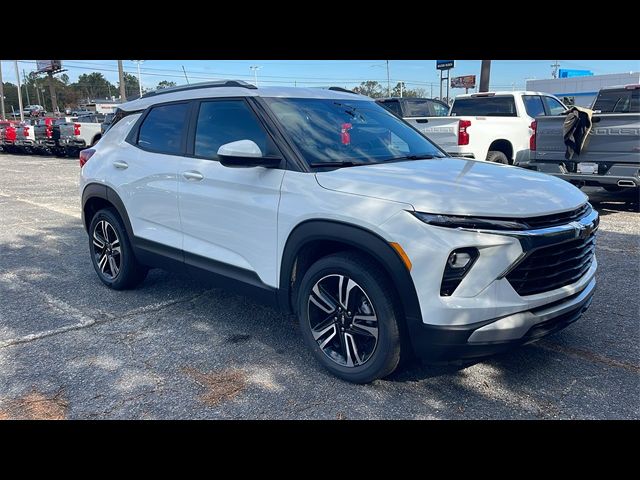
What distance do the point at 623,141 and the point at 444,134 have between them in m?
2.95

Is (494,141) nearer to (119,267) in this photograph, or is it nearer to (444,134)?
(444,134)

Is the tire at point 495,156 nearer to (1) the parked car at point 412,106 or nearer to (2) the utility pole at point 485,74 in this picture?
(1) the parked car at point 412,106

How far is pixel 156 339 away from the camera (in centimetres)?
411

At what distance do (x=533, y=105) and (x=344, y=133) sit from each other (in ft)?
28.3

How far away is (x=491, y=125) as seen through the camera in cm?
1001

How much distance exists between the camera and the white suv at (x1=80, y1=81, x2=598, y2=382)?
2.85 m

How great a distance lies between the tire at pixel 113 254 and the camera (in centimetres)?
502

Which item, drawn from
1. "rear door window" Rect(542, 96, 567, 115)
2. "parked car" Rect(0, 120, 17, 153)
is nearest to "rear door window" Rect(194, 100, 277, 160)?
"rear door window" Rect(542, 96, 567, 115)

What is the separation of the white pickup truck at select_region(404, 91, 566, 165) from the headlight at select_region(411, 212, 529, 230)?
22.3 feet

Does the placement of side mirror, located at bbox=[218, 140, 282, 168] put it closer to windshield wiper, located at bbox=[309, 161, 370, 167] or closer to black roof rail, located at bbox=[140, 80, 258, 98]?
windshield wiper, located at bbox=[309, 161, 370, 167]

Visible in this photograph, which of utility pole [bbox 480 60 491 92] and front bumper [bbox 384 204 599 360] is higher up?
utility pole [bbox 480 60 491 92]

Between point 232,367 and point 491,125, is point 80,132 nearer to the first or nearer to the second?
point 491,125

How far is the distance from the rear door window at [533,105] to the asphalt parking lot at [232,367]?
247 inches

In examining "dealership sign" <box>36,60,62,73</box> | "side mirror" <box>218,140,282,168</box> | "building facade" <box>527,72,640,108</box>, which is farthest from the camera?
"dealership sign" <box>36,60,62,73</box>
